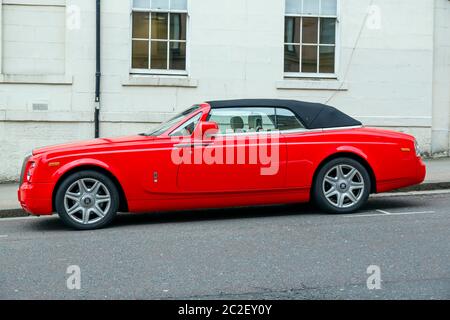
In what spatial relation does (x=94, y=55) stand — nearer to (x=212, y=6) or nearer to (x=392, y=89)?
(x=212, y=6)

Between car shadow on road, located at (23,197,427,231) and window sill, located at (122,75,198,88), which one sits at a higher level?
window sill, located at (122,75,198,88)

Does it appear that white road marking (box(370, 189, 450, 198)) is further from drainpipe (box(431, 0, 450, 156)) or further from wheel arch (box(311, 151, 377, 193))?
drainpipe (box(431, 0, 450, 156))

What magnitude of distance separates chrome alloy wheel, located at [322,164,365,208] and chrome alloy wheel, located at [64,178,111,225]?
276 cm

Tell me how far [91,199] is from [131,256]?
1901 millimetres

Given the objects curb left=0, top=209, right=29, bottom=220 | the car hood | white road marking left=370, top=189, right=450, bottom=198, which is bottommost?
curb left=0, top=209, right=29, bottom=220

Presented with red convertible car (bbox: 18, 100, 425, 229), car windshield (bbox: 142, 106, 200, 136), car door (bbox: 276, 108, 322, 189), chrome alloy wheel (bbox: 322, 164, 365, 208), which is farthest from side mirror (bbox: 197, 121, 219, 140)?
chrome alloy wheel (bbox: 322, 164, 365, 208)

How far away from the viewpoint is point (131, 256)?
7.66 m

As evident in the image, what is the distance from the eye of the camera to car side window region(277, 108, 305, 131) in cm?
1002

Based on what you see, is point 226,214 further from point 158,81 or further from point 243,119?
point 158,81

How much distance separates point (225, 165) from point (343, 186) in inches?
62.1

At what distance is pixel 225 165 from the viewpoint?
9578mm

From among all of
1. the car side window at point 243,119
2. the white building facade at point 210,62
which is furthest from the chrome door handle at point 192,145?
the white building facade at point 210,62

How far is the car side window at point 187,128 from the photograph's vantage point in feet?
31.9
